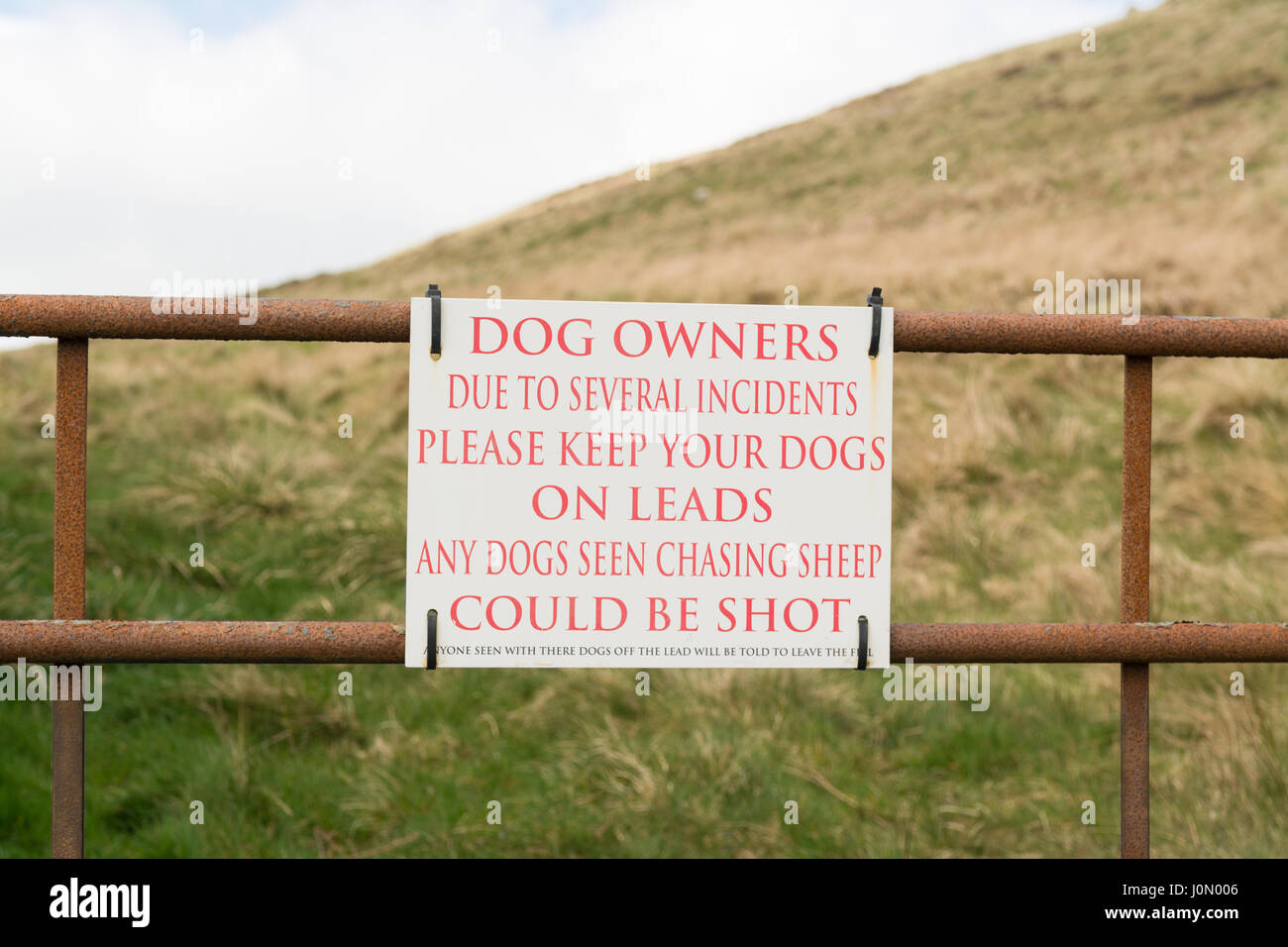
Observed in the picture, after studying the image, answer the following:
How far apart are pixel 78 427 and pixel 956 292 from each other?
978 cm

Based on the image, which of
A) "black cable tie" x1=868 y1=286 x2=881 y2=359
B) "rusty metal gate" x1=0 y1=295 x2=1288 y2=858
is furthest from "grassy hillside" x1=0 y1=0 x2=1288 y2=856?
"black cable tie" x1=868 y1=286 x2=881 y2=359

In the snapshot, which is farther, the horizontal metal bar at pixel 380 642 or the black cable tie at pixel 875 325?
the black cable tie at pixel 875 325

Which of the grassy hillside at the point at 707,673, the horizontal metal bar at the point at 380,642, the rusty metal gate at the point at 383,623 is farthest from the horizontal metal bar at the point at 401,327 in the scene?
the grassy hillside at the point at 707,673

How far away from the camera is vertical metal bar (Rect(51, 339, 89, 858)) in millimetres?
2100

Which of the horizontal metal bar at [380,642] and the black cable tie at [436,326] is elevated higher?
the black cable tie at [436,326]

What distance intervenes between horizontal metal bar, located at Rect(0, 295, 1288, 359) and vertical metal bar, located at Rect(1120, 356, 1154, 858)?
0.09 meters

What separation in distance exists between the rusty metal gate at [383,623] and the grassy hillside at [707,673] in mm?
1006

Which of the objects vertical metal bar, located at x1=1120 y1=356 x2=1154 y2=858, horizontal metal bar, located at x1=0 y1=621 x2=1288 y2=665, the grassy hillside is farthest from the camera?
the grassy hillside

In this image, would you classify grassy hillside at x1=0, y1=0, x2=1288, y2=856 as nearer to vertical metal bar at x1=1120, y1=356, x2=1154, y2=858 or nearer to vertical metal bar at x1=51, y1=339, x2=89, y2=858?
vertical metal bar at x1=1120, y1=356, x2=1154, y2=858

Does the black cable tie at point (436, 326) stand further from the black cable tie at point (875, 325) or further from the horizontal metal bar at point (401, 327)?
the black cable tie at point (875, 325)

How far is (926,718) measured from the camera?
418 centimetres

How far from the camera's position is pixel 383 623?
6.91ft

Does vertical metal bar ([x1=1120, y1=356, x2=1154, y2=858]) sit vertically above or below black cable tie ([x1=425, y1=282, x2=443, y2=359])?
below

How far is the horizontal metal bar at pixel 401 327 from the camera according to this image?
209 cm
